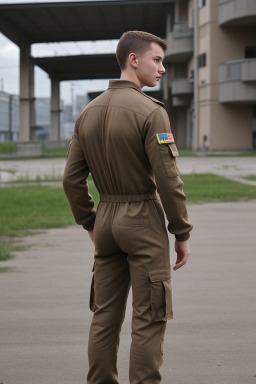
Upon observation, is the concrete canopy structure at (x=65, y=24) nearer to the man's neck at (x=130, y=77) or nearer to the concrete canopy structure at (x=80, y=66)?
Answer: the concrete canopy structure at (x=80, y=66)

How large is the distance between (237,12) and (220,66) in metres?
5.30

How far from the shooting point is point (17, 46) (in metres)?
64.9

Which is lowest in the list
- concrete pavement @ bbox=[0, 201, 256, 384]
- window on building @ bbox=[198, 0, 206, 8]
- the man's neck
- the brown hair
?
concrete pavement @ bbox=[0, 201, 256, 384]

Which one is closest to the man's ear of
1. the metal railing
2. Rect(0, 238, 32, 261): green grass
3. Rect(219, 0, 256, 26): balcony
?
Rect(0, 238, 32, 261): green grass

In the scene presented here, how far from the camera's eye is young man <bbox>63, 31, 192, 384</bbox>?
3.22 meters

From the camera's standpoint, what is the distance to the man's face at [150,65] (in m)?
3.35

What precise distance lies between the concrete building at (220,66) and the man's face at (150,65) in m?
48.2

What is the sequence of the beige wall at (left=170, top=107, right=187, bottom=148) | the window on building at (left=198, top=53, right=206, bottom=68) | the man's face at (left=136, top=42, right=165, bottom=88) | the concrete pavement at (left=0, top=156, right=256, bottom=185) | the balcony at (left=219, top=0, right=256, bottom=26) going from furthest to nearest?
the beige wall at (left=170, top=107, right=187, bottom=148) < the window on building at (left=198, top=53, right=206, bottom=68) < the balcony at (left=219, top=0, right=256, bottom=26) < the concrete pavement at (left=0, top=156, right=256, bottom=185) < the man's face at (left=136, top=42, right=165, bottom=88)

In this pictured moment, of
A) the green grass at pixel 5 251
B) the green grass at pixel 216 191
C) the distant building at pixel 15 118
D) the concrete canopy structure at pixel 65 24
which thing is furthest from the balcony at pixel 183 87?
the green grass at pixel 5 251

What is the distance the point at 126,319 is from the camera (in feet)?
18.6

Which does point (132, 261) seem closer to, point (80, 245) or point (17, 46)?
point (80, 245)

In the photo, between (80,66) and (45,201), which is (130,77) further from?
(80,66)

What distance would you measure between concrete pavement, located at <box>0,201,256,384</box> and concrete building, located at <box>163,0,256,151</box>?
43951 mm

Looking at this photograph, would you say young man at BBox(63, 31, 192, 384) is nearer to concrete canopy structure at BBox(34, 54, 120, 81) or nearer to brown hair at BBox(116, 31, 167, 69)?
brown hair at BBox(116, 31, 167, 69)
